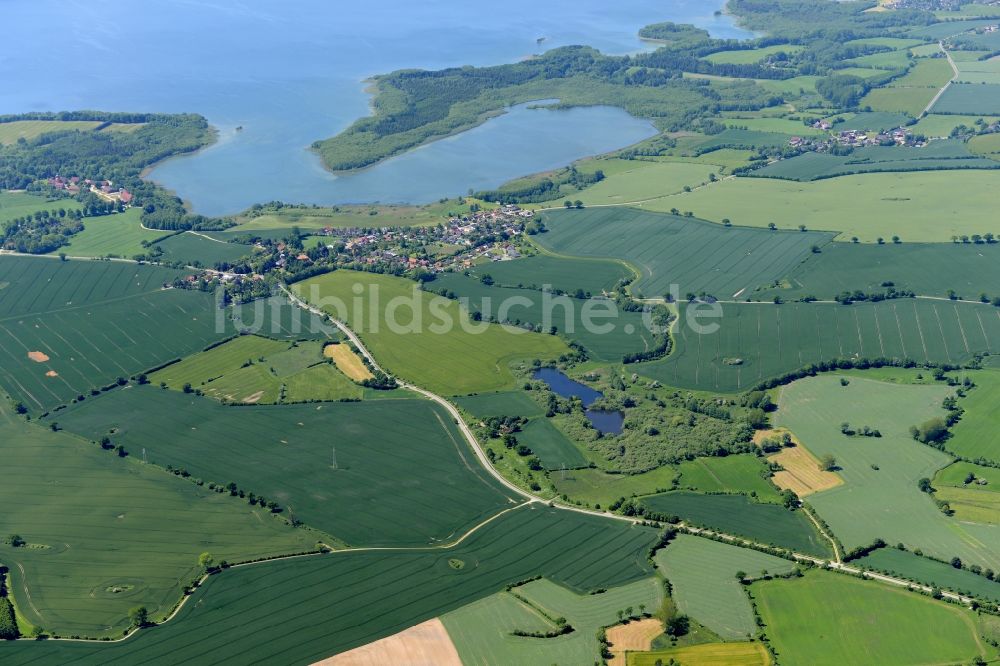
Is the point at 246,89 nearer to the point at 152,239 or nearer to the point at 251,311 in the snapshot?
the point at 152,239

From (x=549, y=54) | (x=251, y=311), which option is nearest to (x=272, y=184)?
(x=251, y=311)

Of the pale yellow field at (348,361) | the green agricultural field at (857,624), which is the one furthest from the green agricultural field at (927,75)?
the green agricultural field at (857,624)

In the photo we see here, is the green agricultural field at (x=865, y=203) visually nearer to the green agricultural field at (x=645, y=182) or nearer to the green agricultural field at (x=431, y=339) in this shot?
the green agricultural field at (x=645, y=182)

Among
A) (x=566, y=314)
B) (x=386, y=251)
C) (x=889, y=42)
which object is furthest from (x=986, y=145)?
(x=386, y=251)

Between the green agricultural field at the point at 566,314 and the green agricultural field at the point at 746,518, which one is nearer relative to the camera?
the green agricultural field at the point at 746,518

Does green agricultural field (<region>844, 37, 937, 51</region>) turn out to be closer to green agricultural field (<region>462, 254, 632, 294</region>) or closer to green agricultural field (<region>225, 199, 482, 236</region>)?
green agricultural field (<region>225, 199, 482, 236</region>)
